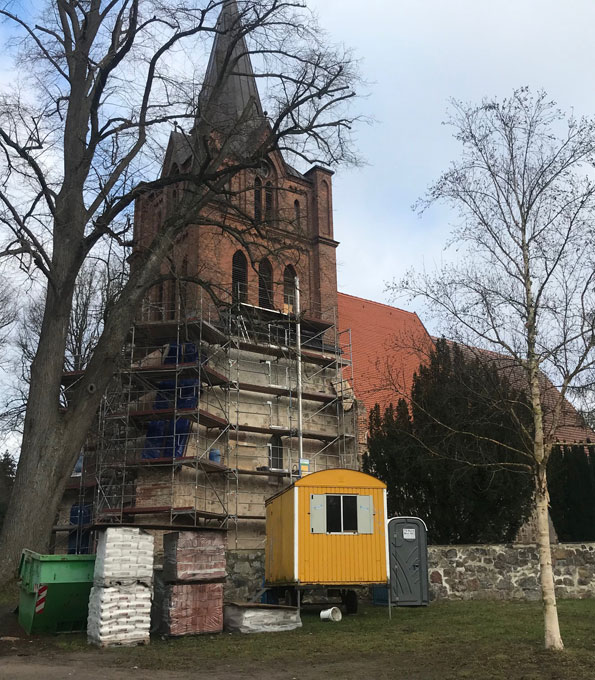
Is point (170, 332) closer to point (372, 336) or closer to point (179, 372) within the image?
point (179, 372)

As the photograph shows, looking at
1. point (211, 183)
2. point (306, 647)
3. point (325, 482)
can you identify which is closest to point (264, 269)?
point (211, 183)

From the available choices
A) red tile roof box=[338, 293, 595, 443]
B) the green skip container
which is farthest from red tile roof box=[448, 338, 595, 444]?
red tile roof box=[338, 293, 595, 443]

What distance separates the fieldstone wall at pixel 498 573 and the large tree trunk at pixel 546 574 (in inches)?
285

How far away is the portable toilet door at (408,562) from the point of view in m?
15.1

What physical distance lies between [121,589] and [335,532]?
4.95 m

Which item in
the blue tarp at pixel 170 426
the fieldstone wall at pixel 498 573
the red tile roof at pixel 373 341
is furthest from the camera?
the red tile roof at pixel 373 341

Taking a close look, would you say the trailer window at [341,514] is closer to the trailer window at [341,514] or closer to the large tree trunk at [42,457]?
the trailer window at [341,514]

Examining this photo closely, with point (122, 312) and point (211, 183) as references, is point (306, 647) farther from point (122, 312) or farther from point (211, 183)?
point (211, 183)

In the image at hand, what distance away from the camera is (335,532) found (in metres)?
14.1

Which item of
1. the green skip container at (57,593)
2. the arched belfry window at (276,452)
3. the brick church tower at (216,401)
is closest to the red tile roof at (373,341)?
the brick church tower at (216,401)

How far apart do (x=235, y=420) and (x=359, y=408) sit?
553cm

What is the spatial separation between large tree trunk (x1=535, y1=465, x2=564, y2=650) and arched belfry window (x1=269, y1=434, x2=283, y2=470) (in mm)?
17100

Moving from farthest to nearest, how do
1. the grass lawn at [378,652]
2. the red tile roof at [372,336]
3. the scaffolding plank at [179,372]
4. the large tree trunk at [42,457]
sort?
the red tile roof at [372,336]
the scaffolding plank at [179,372]
the large tree trunk at [42,457]
the grass lawn at [378,652]

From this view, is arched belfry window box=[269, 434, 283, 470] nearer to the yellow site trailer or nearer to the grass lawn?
the yellow site trailer
